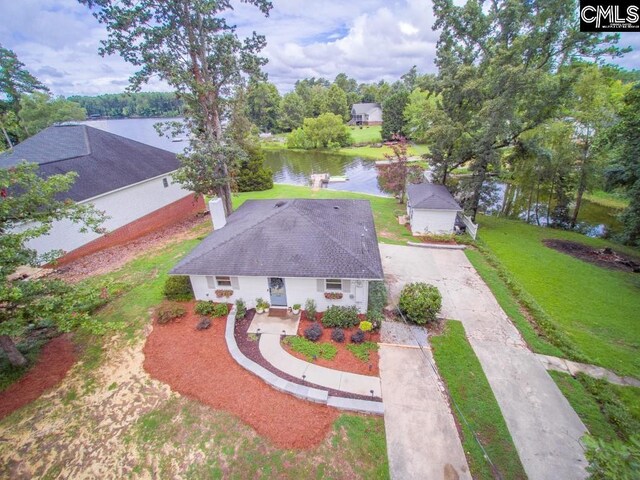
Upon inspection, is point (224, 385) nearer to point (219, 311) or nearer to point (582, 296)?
point (219, 311)

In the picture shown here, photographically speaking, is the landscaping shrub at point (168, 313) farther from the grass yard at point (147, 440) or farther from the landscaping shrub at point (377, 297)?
the landscaping shrub at point (377, 297)

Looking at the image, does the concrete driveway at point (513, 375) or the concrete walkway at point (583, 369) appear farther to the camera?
the concrete walkway at point (583, 369)

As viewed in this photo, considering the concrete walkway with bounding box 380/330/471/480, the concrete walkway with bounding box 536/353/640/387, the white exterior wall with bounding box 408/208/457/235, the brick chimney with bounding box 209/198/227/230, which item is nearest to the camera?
the concrete walkway with bounding box 380/330/471/480

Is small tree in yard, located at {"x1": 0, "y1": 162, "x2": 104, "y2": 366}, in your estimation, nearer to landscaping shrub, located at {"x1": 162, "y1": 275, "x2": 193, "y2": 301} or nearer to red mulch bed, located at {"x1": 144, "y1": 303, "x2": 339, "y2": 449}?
red mulch bed, located at {"x1": 144, "y1": 303, "x2": 339, "y2": 449}

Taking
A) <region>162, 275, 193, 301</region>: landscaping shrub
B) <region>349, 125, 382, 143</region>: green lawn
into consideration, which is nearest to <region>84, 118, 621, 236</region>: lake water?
<region>349, 125, 382, 143</region>: green lawn

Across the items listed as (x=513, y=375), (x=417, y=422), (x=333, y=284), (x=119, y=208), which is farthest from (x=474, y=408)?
(x=119, y=208)

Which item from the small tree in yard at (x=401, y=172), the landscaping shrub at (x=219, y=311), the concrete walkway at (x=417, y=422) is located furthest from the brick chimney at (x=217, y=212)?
the small tree in yard at (x=401, y=172)
